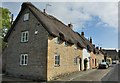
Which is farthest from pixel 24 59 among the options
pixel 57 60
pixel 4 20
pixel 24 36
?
pixel 4 20

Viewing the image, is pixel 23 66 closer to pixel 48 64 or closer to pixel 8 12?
pixel 48 64

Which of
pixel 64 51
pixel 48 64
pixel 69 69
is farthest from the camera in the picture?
pixel 69 69

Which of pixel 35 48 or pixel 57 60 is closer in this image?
pixel 35 48

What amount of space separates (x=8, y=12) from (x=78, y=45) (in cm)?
1351

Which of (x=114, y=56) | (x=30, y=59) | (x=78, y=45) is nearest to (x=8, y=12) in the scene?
(x=78, y=45)

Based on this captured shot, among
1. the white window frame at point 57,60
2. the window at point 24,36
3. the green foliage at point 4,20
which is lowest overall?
the white window frame at point 57,60

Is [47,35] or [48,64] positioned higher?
[47,35]

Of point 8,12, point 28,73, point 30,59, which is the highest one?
point 8,12

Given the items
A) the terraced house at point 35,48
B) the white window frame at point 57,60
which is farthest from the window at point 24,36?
the white window frame at point 57,60

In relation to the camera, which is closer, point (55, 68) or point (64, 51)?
point (55, 68)

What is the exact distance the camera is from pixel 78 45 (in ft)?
108

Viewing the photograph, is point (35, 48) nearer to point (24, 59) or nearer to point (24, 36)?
point (24, 59)

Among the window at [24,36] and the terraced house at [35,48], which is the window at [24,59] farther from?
the window at [24,36]

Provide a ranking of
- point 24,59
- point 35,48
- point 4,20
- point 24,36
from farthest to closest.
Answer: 1. point 4,20
2. point 24,36
3. point 24,59
4. point 35,48
